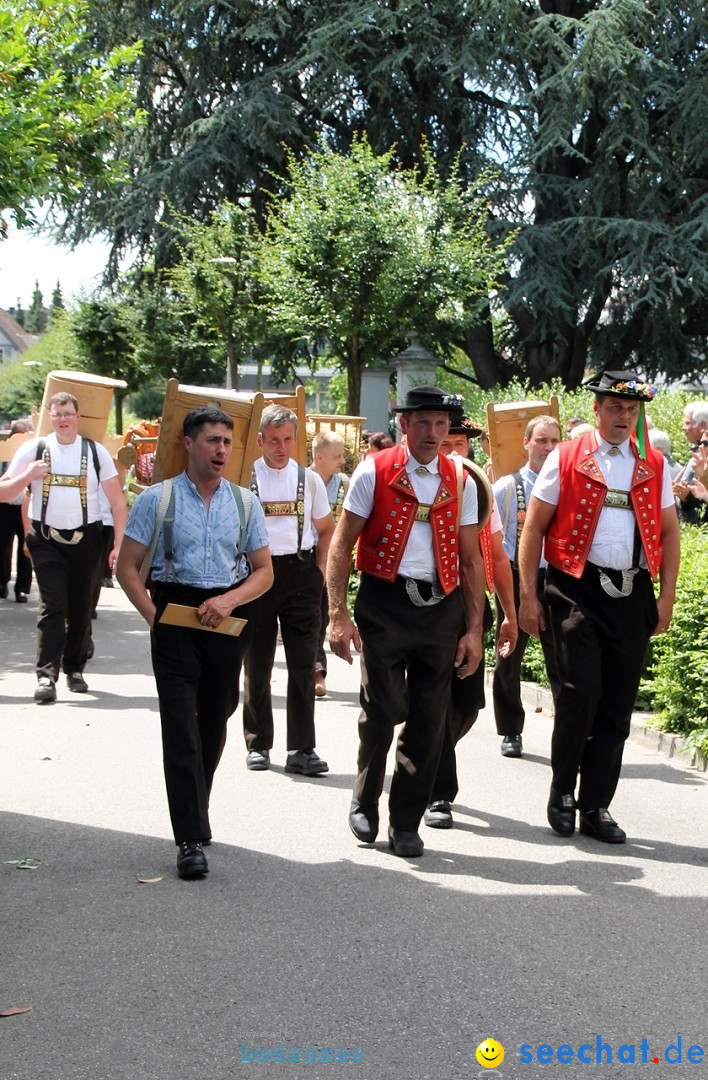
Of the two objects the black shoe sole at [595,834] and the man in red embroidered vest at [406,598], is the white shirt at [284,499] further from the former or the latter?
the black shoe sole at [595,834]

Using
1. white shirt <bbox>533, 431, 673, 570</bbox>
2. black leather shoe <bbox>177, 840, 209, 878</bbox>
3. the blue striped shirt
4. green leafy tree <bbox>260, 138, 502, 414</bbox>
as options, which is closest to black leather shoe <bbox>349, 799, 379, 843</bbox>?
black leather shoe <bbox>177, 840, 209, 878</bbox>

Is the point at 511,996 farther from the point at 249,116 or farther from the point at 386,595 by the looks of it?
the point at 249,116

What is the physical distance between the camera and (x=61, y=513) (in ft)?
33.3

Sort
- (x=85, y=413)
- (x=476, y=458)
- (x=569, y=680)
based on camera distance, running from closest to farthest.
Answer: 1. (x=569, y=680)
2. (x=85, y=413)
3. (x=476, y=458)

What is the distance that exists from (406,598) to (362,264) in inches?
677

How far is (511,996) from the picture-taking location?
4355 mm

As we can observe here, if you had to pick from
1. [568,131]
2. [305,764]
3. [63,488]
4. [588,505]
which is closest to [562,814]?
[588,505]

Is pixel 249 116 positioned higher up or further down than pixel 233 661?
higher up

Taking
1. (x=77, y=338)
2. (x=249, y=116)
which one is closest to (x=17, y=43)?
(x=249, y=116)

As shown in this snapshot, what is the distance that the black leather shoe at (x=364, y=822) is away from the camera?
6281 mm

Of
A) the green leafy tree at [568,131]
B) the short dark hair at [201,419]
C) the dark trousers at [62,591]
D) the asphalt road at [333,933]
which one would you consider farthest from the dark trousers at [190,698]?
the green leafy tree at [568,131]

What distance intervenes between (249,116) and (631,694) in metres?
24.1

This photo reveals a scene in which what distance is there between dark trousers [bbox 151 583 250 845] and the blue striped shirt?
6cm

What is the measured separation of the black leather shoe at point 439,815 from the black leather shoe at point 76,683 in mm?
4338
